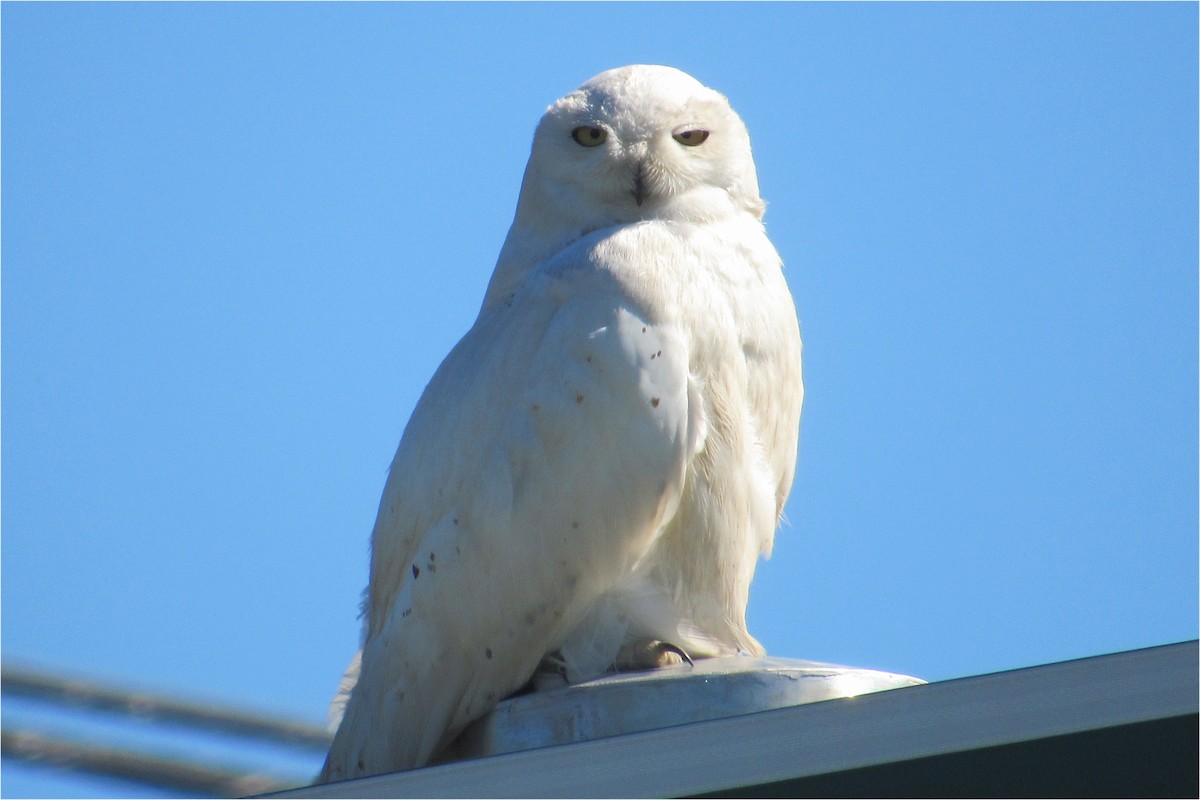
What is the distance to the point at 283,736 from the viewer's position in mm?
3328

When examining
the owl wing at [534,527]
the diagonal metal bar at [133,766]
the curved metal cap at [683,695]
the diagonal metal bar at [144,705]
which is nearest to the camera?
the curved metal cap at [683,695]

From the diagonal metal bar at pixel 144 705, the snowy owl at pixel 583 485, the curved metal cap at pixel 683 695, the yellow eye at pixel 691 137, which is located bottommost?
the curved metal cap at pixel 683 695

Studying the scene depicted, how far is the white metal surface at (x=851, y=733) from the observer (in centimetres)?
157

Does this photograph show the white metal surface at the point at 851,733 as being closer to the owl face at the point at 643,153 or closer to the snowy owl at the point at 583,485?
the snowy owl at the point at 583,485

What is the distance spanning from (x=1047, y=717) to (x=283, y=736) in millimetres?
2168

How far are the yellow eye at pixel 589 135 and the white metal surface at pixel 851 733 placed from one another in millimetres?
1675

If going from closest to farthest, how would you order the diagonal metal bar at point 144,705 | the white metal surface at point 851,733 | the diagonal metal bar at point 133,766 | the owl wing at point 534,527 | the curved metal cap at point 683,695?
1. the white metal surface at point 851,733
2. the curved metal cap at point 683,695
3. the owl wing at point 534,527
4. the diagonal metal bar at point 133,766
5. the diagonal metal bar at point 144,705

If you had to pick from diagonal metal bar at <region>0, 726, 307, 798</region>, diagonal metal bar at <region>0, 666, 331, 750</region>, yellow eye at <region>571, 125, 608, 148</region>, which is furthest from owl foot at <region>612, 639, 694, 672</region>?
yellow eye at <region>571, 125, 608, 148</region>

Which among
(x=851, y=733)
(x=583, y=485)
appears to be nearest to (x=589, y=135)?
(x=583, y=485)

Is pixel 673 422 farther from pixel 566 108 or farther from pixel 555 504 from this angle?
pixel 566 108

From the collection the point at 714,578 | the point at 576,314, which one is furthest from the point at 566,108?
the point at 714,578

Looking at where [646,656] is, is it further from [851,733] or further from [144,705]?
[144,705]

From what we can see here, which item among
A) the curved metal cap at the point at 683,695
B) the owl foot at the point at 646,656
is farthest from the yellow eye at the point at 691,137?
the curved metal cap at the point at 683,695

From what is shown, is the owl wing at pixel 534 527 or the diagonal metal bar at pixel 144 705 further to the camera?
the diagonal metal bar at pixel 144 705
